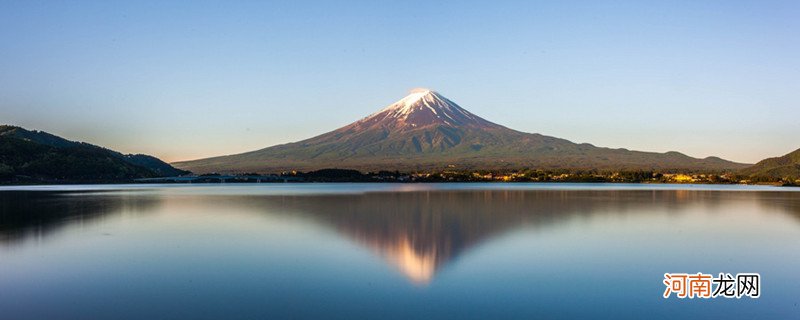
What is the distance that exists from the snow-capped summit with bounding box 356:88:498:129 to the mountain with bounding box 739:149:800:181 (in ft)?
234

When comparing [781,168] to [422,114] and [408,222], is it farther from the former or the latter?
[422,114]

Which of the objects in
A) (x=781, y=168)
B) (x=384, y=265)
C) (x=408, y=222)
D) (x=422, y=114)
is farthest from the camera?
(x=422, y=114)

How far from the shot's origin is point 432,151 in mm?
130625

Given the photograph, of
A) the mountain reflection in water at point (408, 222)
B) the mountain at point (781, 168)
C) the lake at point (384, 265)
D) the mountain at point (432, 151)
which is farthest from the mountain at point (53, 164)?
the mountain at point (781, 168)

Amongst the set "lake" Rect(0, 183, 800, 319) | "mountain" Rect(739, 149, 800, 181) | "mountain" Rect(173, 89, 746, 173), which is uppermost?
"mountain" Rect(173, 89, 746, 173)

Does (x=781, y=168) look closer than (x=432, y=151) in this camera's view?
Yes

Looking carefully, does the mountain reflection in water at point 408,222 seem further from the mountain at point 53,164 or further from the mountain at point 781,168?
the mountain at point 53,164

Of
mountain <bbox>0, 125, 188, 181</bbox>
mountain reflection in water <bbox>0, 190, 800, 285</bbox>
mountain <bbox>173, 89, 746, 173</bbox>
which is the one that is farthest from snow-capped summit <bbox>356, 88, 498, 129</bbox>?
mountain reflection in water <bbox>0, 190, 800, 285</bbox>

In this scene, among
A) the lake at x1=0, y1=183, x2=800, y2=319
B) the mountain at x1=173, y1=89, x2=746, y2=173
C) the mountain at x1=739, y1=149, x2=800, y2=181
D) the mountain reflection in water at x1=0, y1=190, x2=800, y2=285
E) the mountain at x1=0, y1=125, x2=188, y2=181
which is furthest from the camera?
the mountain at x1=173, y1=89, x2=746, y2=173

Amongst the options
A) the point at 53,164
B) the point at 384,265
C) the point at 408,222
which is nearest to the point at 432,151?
the point at 53,164

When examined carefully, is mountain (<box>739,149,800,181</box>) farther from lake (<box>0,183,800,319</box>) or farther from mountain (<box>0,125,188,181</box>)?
mountain (<box>0,125,188,181</box>)

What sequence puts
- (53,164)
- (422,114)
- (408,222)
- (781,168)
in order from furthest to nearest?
1. (422,114)
2. (781,168)
3. (53,164)
4. (408,222)

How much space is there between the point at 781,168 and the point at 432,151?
65.1 meters

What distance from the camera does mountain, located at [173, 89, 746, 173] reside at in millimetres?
116812
